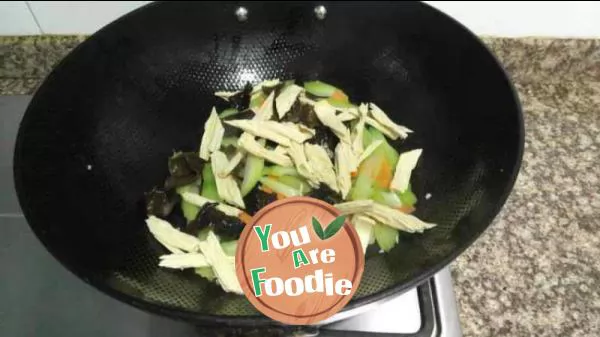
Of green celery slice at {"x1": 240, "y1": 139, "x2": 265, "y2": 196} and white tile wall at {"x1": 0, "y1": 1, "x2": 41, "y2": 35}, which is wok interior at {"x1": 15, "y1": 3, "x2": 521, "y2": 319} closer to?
green celery slice at {"x1": 240, "y1": 139, "x2": 265, "y2": 196}

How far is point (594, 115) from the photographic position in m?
0.91

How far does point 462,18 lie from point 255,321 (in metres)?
0.64

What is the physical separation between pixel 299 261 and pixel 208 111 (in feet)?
1.21

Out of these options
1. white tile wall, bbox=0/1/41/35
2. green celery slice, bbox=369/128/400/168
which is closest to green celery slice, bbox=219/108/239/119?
green celery slice, bbox=369/128/400/168

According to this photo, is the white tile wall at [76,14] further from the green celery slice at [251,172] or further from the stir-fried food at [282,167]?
the green celery slice at [251,172]

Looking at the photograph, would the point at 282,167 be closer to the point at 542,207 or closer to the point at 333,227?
the point at 333,227

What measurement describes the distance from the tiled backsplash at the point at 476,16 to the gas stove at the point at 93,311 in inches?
14.9

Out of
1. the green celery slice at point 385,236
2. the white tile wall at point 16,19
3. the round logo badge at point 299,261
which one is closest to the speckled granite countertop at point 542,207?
the white tile wall at point 16,19

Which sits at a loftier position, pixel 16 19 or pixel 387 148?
pixel 16 19

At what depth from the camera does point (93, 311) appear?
2.33ft

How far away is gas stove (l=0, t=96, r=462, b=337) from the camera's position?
672 millimetres

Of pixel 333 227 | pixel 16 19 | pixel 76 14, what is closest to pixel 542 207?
pixel 333 227

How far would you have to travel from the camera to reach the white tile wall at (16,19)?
91cm

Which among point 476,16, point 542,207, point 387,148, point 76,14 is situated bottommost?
point 542,207
